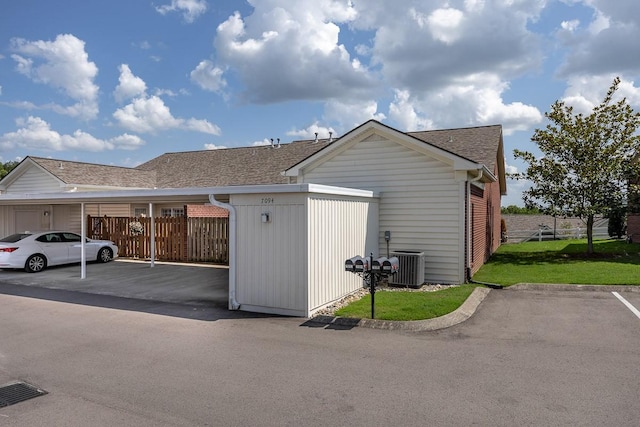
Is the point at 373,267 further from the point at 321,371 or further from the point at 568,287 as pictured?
the point at 568,287

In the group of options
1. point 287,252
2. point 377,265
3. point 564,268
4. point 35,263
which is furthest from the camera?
point 35,263

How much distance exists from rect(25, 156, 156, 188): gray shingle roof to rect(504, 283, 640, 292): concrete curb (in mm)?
16800

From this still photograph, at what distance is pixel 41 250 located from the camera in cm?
1446

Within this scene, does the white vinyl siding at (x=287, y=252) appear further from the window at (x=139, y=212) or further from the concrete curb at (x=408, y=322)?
the window at (x=139, y=212)

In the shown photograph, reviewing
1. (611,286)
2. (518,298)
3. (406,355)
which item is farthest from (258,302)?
(611,286)

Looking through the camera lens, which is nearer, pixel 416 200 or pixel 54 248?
pixel 416 200

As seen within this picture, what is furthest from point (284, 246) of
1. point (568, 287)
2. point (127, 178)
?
point (127, 178)

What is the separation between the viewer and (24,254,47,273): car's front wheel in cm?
1403

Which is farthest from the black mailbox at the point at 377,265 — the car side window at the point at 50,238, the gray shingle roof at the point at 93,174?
the gray shingle roof at the point at 93,174

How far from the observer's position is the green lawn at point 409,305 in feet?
25.6

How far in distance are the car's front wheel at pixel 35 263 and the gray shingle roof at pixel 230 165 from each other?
7.27 m

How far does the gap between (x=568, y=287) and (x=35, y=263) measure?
1553 cm

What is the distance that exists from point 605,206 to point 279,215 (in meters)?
13.3

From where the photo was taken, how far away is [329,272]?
8.98 m
